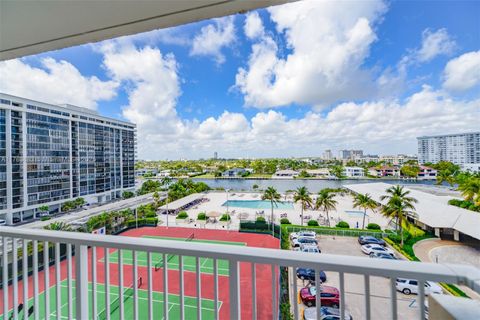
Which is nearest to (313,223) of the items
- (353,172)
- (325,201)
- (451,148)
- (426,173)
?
(325,201)

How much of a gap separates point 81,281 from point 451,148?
75.7 inches

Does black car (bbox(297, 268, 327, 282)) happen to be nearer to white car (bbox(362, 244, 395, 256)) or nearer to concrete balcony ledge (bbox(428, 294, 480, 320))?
concrete balcony ledge (bbox(428, 294, 480, 320))

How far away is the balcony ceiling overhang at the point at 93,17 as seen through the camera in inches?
39.7

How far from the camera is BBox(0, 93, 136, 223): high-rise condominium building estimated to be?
151cm

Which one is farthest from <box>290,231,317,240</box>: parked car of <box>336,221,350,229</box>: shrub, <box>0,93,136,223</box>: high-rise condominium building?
<box>0,93,136,223</box>: high-rise condominium building

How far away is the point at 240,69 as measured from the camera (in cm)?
203

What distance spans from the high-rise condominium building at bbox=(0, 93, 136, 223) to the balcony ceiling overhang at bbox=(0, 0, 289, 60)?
471mm

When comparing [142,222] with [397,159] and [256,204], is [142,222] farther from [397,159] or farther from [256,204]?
[397,159]

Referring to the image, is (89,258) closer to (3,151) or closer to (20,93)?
(3,151)

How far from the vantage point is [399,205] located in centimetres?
164

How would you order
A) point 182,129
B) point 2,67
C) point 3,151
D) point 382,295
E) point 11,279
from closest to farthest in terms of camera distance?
point 382,295
point 11,279
point 3,151
point 2,67
point 182,129

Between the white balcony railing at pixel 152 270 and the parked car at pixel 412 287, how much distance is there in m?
0.02

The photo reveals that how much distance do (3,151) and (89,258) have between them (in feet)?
3.69

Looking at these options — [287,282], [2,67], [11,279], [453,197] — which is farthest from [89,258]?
[453,197]
